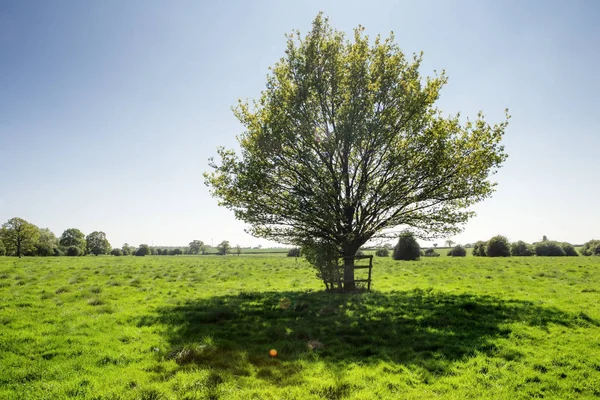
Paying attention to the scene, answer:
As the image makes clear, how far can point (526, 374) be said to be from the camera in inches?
361

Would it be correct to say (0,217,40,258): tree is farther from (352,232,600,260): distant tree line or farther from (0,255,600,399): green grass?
(352,232,600,260): distant tree line

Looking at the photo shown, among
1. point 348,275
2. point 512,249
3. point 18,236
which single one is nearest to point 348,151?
point 348,275

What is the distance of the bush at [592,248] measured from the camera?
229 feet

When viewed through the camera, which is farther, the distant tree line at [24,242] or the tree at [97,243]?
the tree at [97,243]

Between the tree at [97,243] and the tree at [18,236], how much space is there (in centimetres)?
3917

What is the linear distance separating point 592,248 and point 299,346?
8814 centimetres

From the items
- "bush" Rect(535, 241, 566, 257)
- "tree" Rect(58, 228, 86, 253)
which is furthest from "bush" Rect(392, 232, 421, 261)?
"tree" Rect(58, 228, 86, 253)

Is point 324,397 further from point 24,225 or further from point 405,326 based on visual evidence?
point 24,225

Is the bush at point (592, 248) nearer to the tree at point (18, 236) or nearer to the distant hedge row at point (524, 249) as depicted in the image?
the distant hedge row at point (524, 249)

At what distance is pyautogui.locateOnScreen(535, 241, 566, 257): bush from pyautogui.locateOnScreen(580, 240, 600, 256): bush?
28.4 ft

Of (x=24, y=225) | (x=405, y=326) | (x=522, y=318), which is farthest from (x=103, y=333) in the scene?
(x=24, y=225)

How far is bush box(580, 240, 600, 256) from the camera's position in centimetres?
6977

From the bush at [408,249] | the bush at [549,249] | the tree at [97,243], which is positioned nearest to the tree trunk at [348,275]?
the bush at [408,249]

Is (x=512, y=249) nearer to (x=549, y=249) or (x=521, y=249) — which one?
(x=521, y=249)
